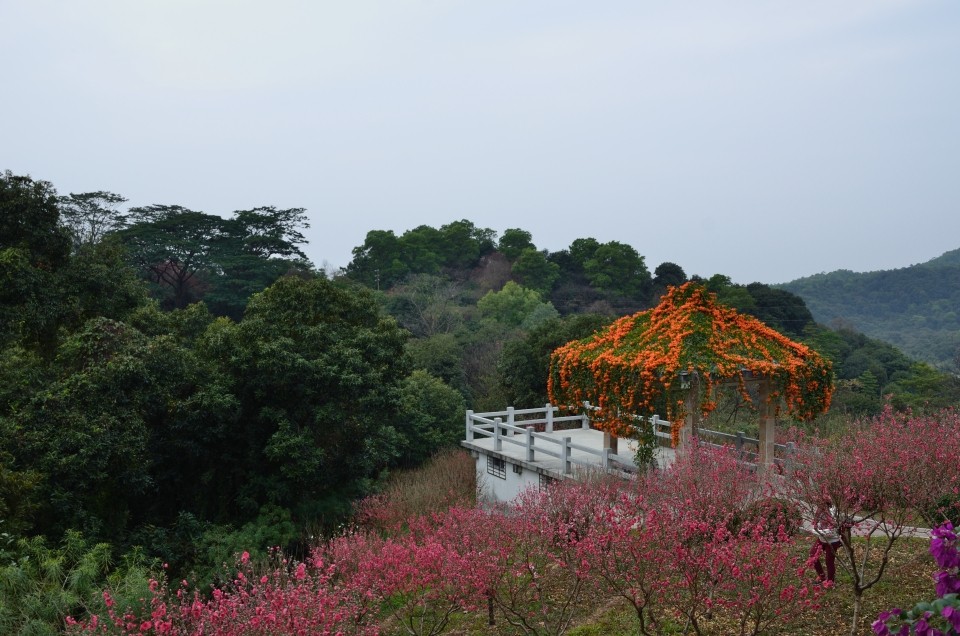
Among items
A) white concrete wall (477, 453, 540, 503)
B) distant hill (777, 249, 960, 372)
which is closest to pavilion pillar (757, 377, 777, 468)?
white concrete wall (477, 453, 540, 503)

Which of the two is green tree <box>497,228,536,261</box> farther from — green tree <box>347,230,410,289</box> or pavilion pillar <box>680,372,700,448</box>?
pavilion pillar <box>680,372,700,448</box>

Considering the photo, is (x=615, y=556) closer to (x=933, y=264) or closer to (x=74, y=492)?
(x=74, y=492)

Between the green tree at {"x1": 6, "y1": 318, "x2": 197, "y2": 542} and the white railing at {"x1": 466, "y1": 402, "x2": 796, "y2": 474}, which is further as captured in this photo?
the white railing at {"x1": 466, "y1": 402, "x2": 796, "y2": 474}

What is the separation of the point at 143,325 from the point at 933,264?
58.3 m

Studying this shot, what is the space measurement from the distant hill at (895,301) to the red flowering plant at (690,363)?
3737 centimetres

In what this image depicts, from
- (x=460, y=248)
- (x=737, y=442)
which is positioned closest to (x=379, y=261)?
(x=460, y=248)

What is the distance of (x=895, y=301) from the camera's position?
5144cm

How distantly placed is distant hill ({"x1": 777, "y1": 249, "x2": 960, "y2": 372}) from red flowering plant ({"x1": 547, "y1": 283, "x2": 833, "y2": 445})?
123 ft

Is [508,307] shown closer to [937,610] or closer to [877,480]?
[877,480]

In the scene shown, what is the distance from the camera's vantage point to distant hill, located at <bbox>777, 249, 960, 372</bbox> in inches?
1848

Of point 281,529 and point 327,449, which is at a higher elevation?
point 327,449

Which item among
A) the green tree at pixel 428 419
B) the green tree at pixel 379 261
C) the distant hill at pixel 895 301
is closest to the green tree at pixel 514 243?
the green tree at pixel 379 261

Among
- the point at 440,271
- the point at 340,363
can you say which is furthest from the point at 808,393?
the point at 440,271

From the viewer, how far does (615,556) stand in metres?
5.33
